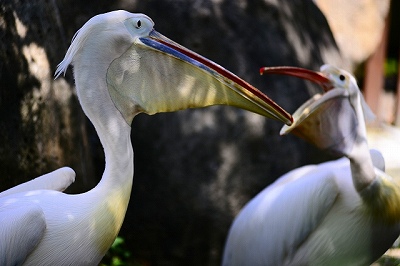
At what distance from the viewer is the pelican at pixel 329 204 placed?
3.63m

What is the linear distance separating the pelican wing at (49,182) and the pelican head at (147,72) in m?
0.37

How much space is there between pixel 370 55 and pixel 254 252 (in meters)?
5.35

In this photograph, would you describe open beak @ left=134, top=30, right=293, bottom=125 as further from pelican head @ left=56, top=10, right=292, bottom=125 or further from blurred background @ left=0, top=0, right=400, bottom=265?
blurred background @ left=0, top=0, right=400, bottom=265

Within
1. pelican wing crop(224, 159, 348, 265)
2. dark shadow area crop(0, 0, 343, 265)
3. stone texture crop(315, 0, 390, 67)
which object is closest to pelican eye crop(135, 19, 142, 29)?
pelican wing crop(224, 159, 348, 265)

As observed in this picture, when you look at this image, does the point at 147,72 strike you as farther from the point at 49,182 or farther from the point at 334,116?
the point at 334,116

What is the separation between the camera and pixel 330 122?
3633mm

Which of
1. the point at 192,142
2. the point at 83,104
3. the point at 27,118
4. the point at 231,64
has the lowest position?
the point at 192,142

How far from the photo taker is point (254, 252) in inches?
153

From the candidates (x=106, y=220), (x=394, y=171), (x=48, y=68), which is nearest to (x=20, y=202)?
(x=106, y=220)

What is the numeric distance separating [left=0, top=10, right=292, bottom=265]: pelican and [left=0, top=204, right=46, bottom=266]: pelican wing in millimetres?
102

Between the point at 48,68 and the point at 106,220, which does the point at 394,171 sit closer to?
the point at 48,68

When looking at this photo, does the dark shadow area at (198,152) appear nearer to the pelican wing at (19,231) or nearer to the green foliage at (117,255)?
the green foliage at (117,255)

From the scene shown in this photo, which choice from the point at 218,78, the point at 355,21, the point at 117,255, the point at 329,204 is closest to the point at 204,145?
the point at 117,255

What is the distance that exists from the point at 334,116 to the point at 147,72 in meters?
1.15
